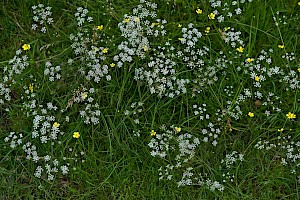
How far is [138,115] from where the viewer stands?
119 inches

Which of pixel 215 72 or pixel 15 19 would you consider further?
pixel 15 19

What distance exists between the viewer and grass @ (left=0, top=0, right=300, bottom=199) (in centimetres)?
288

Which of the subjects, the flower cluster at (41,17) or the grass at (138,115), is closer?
the grass at (138,115)

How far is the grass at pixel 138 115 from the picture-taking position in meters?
2.88

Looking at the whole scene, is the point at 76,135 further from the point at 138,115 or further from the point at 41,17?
the point at 41,17

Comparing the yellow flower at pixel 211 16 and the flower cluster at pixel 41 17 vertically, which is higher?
the yellow flower at pixel 211 16

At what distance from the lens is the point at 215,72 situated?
9.96 feet

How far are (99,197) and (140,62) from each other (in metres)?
0.88

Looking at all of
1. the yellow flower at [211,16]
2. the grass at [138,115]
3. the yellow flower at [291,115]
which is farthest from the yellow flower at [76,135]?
the yellow flower at [291,115]

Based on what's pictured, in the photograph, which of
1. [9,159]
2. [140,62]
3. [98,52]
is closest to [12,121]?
[9,159]

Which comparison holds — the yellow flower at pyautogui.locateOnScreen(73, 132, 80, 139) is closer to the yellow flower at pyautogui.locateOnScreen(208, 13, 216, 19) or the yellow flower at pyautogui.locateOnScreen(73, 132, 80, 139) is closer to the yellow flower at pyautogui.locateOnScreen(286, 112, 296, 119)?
the yellow flower at pyautogui.locateOnScreen(208, 13, 216, 19)

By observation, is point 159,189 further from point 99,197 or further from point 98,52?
point 98,52

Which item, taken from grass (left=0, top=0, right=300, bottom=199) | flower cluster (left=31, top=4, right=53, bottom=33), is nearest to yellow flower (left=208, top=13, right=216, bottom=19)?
grass (left=0, top=0, right=300, bottom=199)

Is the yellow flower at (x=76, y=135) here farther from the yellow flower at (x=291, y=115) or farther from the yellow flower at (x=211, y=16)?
the yellow flower at (x=291, y=115)
